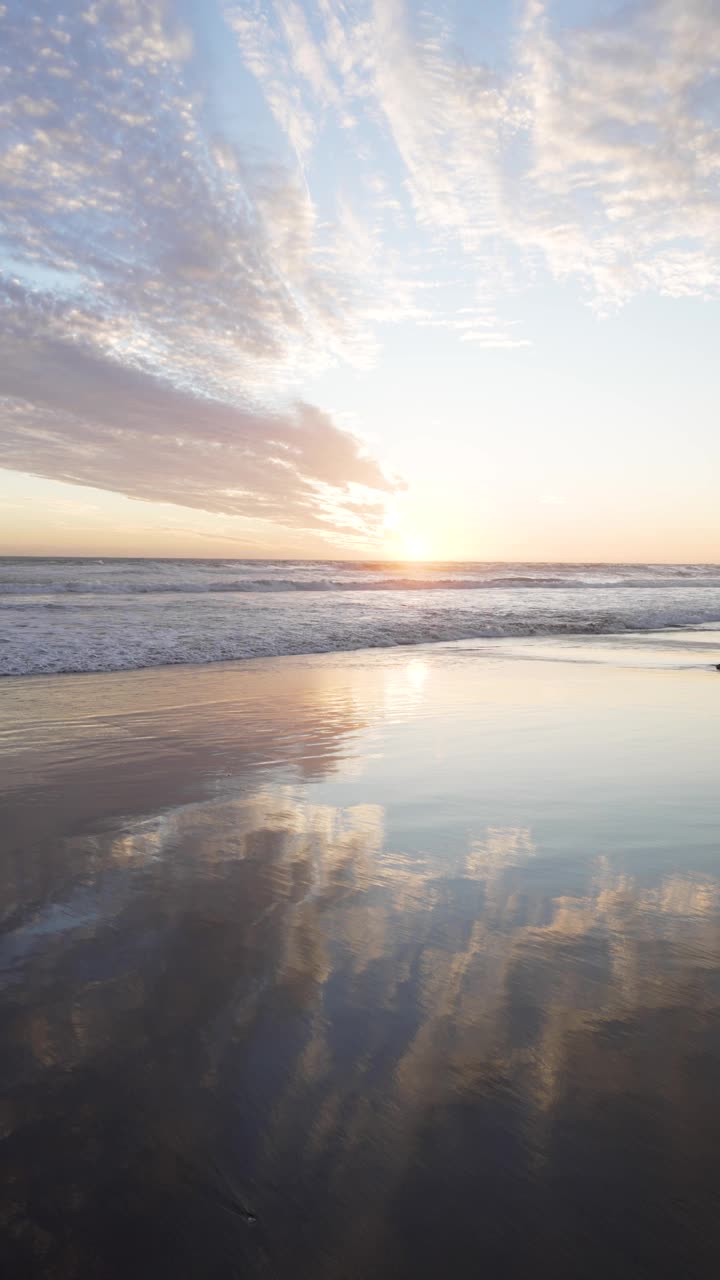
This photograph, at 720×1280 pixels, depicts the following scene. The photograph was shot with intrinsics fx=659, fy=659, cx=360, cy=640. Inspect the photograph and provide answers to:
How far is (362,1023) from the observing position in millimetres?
2336

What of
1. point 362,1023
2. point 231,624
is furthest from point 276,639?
point 362,1023

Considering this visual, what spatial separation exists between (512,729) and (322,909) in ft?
13.5

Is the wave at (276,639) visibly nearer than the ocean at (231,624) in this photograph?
Yes

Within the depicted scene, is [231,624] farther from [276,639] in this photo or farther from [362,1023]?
[362,1023]

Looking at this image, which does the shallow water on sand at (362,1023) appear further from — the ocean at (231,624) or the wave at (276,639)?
the ocean at (231,624)

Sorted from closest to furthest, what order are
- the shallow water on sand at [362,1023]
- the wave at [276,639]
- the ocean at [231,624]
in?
the shallow water on sand at [362,1023] < the wave at [276,639] < the ocean at [231,624]

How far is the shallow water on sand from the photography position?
163 cm

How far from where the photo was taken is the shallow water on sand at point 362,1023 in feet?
5.36

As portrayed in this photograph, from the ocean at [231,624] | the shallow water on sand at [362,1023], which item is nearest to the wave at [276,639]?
the ocean at [231,624]

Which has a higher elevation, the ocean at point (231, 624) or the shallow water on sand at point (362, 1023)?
the ocean at point (231, 624)

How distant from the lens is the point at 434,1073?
6.92 ft

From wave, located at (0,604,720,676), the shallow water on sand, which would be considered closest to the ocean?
wave, located at (0,604,720,676)

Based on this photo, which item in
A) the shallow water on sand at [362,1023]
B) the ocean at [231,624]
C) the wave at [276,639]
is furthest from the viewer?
the ocean at [231,624]

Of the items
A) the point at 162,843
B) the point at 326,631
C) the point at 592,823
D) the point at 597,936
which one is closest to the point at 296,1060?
the point at 597,936
